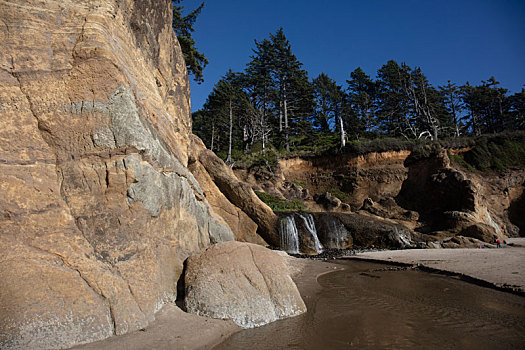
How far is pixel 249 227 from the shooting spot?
14.4 meters

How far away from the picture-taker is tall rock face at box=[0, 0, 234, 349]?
3.17m

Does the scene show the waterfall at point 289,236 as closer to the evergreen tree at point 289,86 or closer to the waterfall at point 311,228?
the waterfall at point 311,228

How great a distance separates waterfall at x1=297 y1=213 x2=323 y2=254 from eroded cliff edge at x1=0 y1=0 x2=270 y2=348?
10290 millimetres

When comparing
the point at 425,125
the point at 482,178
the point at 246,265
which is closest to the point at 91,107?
the point at 246,265

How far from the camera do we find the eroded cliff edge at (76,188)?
3168 mm

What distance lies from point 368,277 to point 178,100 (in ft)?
27.5

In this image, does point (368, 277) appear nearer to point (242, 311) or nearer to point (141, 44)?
point (242, 311)

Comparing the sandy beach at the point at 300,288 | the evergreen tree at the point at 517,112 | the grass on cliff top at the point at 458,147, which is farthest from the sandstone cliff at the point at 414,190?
the evergreen tree at the point at 517,112

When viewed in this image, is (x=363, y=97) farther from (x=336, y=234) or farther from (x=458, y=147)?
(x=336, y=234)

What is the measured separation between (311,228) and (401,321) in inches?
427

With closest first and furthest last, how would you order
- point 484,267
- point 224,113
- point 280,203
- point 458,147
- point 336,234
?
point 484,267 < point 336,234 < point 280,203 < point 458,147 < point 224,113

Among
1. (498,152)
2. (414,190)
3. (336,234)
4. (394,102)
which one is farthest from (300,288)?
(394,102)

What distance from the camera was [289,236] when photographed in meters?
14.5

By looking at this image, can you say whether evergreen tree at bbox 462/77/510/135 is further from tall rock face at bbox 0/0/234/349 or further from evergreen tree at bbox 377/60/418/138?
tall rock face at bbox 0/0/234/349
